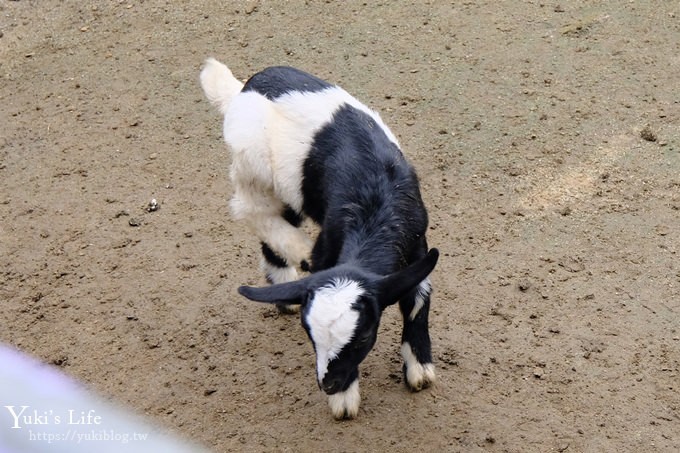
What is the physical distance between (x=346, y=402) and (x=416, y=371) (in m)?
0.40

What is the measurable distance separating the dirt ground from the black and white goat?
0.42m

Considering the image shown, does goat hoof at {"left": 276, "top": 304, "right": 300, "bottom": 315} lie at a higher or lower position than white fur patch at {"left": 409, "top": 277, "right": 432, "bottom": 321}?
lower

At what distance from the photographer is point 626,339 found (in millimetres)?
4656

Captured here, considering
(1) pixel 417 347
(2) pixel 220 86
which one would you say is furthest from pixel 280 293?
(2) pixel 220 86

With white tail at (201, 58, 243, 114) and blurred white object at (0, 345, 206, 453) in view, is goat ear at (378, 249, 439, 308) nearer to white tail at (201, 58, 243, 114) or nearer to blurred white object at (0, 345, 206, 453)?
blurred white object at (0, 345, 206, 453)

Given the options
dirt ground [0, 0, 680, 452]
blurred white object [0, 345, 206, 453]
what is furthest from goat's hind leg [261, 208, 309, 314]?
blurred white object [0, 345, 206, 453]

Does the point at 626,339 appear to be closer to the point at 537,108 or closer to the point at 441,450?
the point at 441,450

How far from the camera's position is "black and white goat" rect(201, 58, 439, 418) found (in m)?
3.71

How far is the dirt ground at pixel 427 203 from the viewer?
4441mm

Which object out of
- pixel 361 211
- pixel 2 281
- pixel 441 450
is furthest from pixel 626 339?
pixel 2 281

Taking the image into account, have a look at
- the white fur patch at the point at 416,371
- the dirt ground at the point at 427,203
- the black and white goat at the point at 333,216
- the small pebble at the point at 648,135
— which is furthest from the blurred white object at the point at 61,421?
the small pebble at the point at 648,135

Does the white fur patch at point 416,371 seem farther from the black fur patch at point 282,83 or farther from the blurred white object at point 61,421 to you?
the black fur patch at point 282,83

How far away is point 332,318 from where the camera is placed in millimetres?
3635

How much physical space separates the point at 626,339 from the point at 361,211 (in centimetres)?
165
